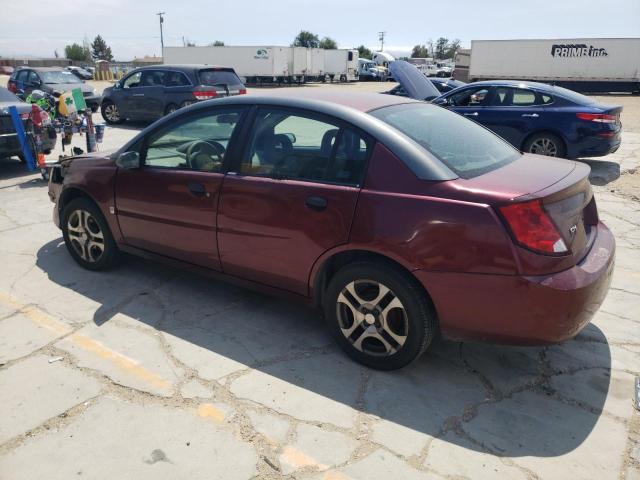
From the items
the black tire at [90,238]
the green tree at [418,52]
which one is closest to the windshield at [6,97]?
the black tire at [90,238]

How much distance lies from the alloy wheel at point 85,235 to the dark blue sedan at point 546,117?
23.4 ft

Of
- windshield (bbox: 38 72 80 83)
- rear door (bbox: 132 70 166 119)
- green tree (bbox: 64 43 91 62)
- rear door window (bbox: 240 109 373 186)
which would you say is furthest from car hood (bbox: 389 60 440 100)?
green tree (bbox: 64 43 91 62)

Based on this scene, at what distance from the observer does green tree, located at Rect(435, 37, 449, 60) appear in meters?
108

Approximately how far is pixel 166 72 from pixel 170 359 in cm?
1162

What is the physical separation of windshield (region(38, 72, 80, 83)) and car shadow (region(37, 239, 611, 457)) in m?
14.2

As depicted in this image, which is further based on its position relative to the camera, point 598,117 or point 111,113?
point 111,113

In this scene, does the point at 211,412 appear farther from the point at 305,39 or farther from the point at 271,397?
the point at 305,39

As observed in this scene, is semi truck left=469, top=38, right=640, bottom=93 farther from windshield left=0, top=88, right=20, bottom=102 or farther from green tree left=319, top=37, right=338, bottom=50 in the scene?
green tree left=319, top=37, right=338, bottom=50

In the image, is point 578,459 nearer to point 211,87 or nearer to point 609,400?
point 609,400

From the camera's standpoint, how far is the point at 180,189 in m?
3.63

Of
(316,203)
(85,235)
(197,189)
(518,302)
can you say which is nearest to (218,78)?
(85,235)

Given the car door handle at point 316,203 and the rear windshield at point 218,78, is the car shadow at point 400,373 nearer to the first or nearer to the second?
the car door handle at point 316,203

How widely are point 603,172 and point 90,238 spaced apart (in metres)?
8.27

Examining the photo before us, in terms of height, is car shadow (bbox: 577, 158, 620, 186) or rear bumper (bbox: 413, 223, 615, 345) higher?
rear bumper (bbox: 413, 223, 615, 345)
